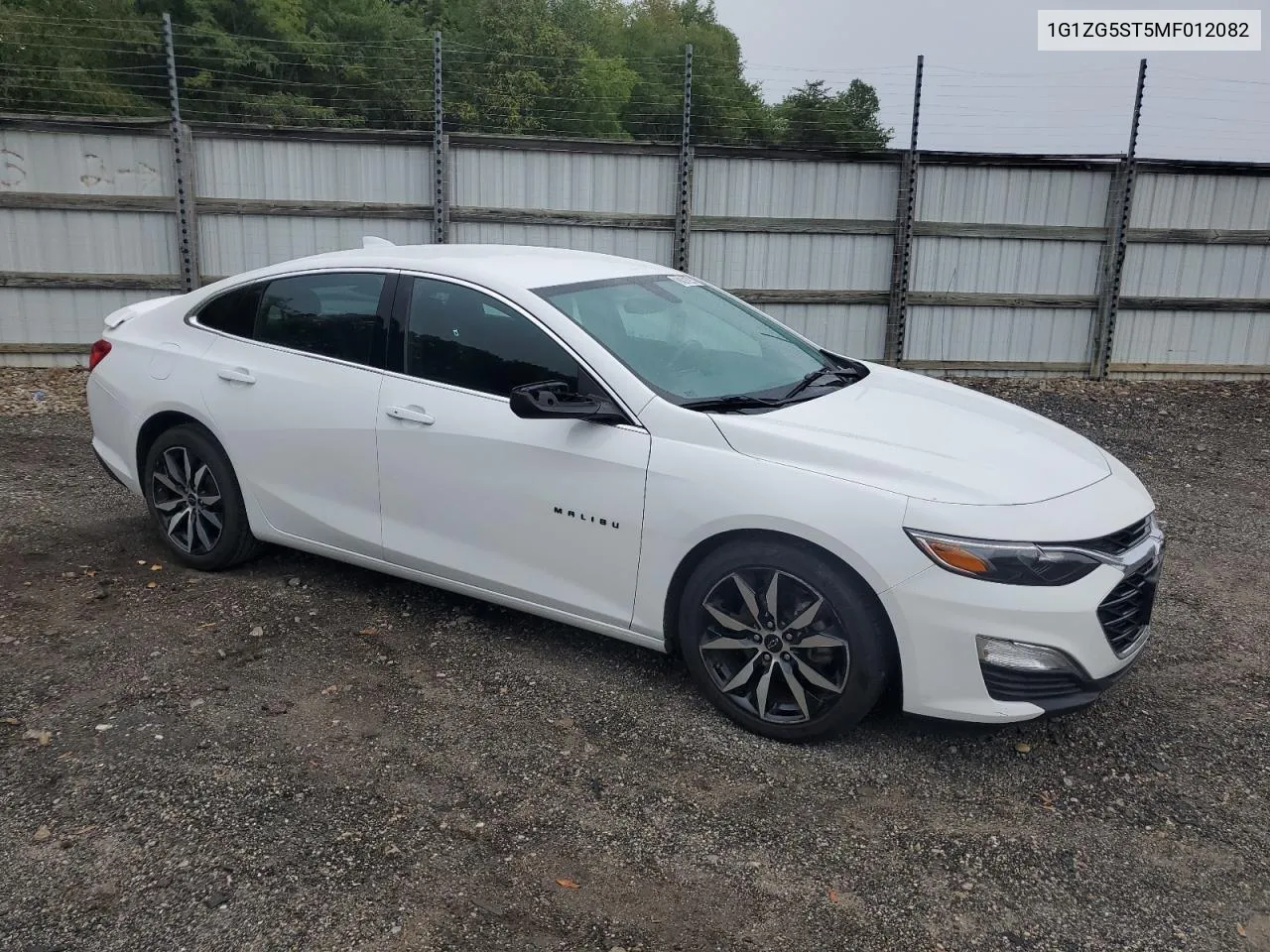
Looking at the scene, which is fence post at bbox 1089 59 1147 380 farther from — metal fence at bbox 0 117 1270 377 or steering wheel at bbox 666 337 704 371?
steering wheel at bbox 666 337 704 371

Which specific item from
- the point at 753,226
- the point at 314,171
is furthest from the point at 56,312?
the point at 753,226

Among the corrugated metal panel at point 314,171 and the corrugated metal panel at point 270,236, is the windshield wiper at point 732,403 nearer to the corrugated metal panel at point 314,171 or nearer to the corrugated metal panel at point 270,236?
the corrugated metal panel at point 270,236

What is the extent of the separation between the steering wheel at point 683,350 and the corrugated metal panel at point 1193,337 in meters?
9.21

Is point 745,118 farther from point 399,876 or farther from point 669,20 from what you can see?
Result: point 669,20

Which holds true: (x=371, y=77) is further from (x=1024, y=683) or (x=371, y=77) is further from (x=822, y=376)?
(x=1024, y=683)

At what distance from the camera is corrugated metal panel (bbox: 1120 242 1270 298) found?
1182cm

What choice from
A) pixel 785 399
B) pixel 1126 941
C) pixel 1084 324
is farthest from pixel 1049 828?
pixel 1084 324

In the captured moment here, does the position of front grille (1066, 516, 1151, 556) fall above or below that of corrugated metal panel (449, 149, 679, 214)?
below

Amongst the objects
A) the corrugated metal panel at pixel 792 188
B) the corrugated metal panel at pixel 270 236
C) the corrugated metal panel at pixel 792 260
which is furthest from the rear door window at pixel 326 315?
the corrugated metal panel at pixel 792 188

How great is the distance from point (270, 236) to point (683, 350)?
7.85 metres

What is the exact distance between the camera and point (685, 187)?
36.6ft

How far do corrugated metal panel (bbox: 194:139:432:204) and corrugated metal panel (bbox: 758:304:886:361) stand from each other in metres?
3.96

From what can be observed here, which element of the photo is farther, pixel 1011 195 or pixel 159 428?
pixel 1011 195

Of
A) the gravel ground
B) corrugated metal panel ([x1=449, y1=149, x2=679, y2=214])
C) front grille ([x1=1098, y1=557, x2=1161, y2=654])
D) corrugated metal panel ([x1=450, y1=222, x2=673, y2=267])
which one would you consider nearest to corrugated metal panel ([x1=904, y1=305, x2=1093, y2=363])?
corrugated metal panel ([x1=450, y1=222, x2=673, y2=267])
